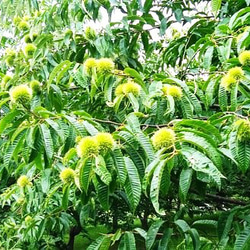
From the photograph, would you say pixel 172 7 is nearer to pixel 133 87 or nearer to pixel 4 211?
pixel 133 87

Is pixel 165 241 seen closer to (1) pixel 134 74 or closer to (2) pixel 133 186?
(2) pixel 133 186

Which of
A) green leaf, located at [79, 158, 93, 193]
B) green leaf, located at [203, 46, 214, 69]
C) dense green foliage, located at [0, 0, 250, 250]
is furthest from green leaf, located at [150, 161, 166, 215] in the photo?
green leaf, located at [203, 46, 214, 69]

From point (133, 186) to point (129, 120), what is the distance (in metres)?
0.22

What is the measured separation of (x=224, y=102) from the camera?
1.08 metres

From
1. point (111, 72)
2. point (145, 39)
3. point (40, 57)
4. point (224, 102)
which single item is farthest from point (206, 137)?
point (145, 39)

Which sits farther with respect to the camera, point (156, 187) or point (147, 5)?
point (147, 5)

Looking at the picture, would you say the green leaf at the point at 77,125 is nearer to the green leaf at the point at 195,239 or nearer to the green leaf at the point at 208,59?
the green leaf at the point at 195,239

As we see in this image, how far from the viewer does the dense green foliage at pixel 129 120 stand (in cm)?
79

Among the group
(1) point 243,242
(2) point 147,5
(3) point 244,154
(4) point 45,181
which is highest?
(2) point 147,5

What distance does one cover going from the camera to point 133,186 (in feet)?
2.56

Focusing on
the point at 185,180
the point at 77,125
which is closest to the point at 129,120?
the point at 77,125

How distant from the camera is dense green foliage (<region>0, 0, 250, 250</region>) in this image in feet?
2.59

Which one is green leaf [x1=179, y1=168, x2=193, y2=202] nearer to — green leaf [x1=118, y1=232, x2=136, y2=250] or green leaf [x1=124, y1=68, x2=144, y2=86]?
green leaf [x1=118, y1=232, x2=136, y2=250]

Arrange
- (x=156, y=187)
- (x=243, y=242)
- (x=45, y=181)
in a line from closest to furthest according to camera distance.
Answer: (x=156, y=187), (x=243, y=242), (x=45, y=181)
